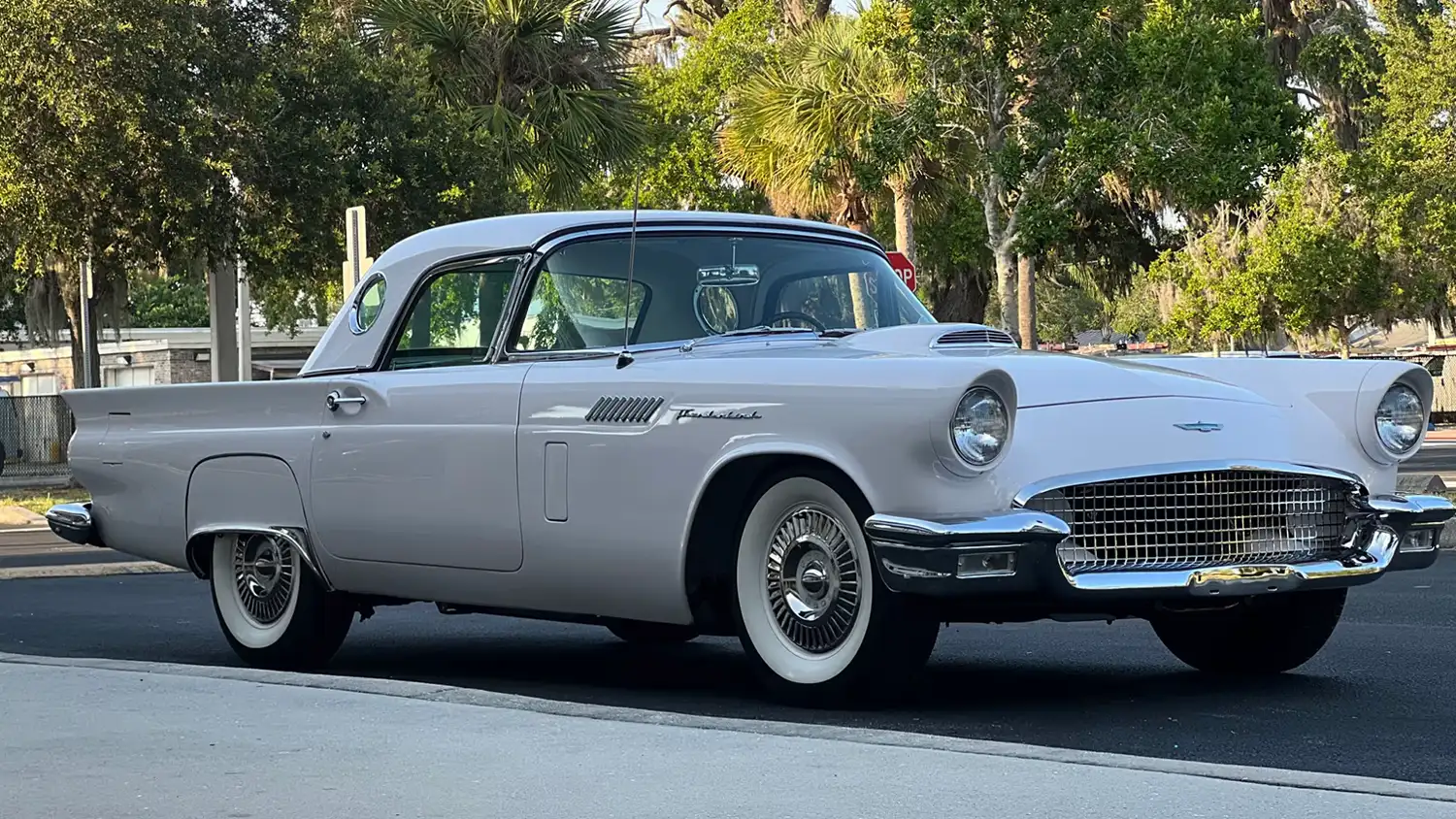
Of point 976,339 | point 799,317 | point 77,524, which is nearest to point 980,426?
point 976,339

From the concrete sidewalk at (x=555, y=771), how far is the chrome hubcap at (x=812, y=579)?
0.58 meters

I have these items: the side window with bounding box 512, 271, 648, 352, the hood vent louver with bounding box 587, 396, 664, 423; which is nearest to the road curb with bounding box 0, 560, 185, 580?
the side window with bounding box 512, 271, 648, 352

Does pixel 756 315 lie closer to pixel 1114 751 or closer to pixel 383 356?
pixel 383 356

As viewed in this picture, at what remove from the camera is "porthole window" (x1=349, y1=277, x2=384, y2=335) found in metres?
8.49

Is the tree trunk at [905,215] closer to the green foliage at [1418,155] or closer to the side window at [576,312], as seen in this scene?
the green foliage at [1418,155]

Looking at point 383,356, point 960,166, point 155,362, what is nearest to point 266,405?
point 383,356

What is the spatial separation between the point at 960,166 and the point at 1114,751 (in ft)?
74.7

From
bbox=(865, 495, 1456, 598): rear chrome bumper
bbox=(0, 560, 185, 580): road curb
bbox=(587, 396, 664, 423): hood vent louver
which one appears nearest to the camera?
bbox=(865, 495, 1456, 598): rear chrome bumper

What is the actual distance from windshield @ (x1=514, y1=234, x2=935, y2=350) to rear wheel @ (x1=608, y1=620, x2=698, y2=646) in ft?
3.29

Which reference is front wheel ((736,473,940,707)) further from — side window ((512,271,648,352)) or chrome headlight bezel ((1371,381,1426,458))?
chrome headlight bezel ((1371,381,1426,458))

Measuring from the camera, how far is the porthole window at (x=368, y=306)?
27.8 ft

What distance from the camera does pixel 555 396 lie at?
7.31m

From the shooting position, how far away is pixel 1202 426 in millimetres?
6578

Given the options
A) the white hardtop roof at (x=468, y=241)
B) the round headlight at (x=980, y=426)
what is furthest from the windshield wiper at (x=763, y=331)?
the round headlight at (x=980, y=426)
